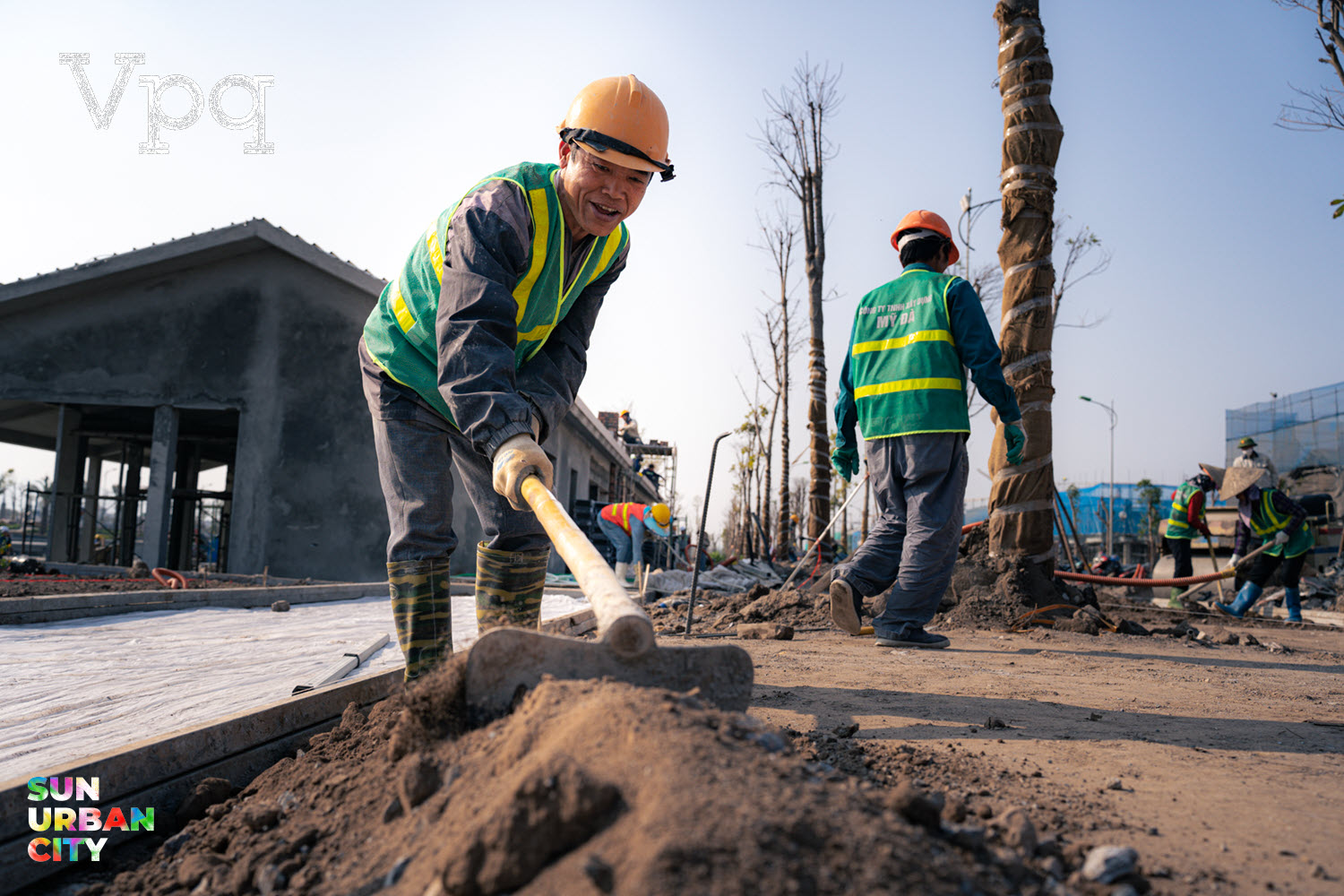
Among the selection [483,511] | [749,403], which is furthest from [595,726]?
[749,403]

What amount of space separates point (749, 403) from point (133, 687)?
70.7ft

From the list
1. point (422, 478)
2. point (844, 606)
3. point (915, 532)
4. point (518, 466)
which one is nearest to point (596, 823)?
point (518, 466)

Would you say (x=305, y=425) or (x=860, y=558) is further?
(x=305, y=425)

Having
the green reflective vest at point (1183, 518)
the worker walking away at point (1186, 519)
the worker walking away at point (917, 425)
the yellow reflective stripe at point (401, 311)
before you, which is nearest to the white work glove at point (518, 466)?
the yellow reflective stripe at point (401, 311)

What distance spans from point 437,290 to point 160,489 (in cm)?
1234

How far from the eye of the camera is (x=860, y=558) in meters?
4.37

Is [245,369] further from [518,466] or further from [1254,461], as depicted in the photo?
[1254,461]

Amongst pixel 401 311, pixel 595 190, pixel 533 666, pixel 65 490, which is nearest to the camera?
pixel 533 666

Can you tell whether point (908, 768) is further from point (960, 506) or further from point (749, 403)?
point (749, 403)

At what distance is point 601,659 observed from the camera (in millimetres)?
1592

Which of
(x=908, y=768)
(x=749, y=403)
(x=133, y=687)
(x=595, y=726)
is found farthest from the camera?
(x=749, y=403)

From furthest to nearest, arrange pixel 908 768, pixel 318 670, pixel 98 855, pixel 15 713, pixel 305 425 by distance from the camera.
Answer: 1. pixel 305 425
2. pixel 318 670
3. pixel 15 713
4. pixel 908 768
5. pixel 98 855

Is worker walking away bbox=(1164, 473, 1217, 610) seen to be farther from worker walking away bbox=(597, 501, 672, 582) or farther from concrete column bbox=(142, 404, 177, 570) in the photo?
concrete column bbox=(142, 404, 177, 570)

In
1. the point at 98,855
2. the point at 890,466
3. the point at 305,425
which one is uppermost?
the point at 305,425
